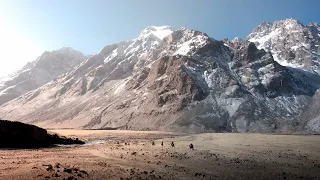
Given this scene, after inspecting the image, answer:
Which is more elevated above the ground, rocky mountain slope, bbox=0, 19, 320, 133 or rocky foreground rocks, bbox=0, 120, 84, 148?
rocky mountain slope, bbox=0, 19, 320, 133

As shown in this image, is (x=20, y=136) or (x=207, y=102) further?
(x=207, y=102)

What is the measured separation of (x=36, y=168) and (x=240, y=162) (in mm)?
18860

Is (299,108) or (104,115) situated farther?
(104,115)

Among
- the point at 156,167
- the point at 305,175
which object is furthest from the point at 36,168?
the point at 305,175

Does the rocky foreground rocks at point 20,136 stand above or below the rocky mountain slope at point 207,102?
below

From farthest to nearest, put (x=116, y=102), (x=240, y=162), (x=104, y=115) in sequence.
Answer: (x=116, y=102) < (x=104, y=115) < (x=240, y=162)

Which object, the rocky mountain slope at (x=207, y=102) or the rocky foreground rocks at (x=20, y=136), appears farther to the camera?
the rocky mountain slope at (x=207, y=102)

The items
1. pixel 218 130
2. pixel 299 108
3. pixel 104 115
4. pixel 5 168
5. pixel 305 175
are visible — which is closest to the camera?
pixel 5 168

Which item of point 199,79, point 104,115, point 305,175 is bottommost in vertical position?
point 305,175

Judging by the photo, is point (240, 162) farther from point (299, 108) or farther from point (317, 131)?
point (299, 108)

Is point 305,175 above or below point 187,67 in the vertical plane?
below

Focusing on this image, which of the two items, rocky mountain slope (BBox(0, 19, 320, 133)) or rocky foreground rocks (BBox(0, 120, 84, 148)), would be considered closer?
rocky foreground rocks (BBox(0, 120, 84, 148))

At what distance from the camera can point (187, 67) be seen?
18975 cm

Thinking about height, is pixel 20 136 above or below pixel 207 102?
below
